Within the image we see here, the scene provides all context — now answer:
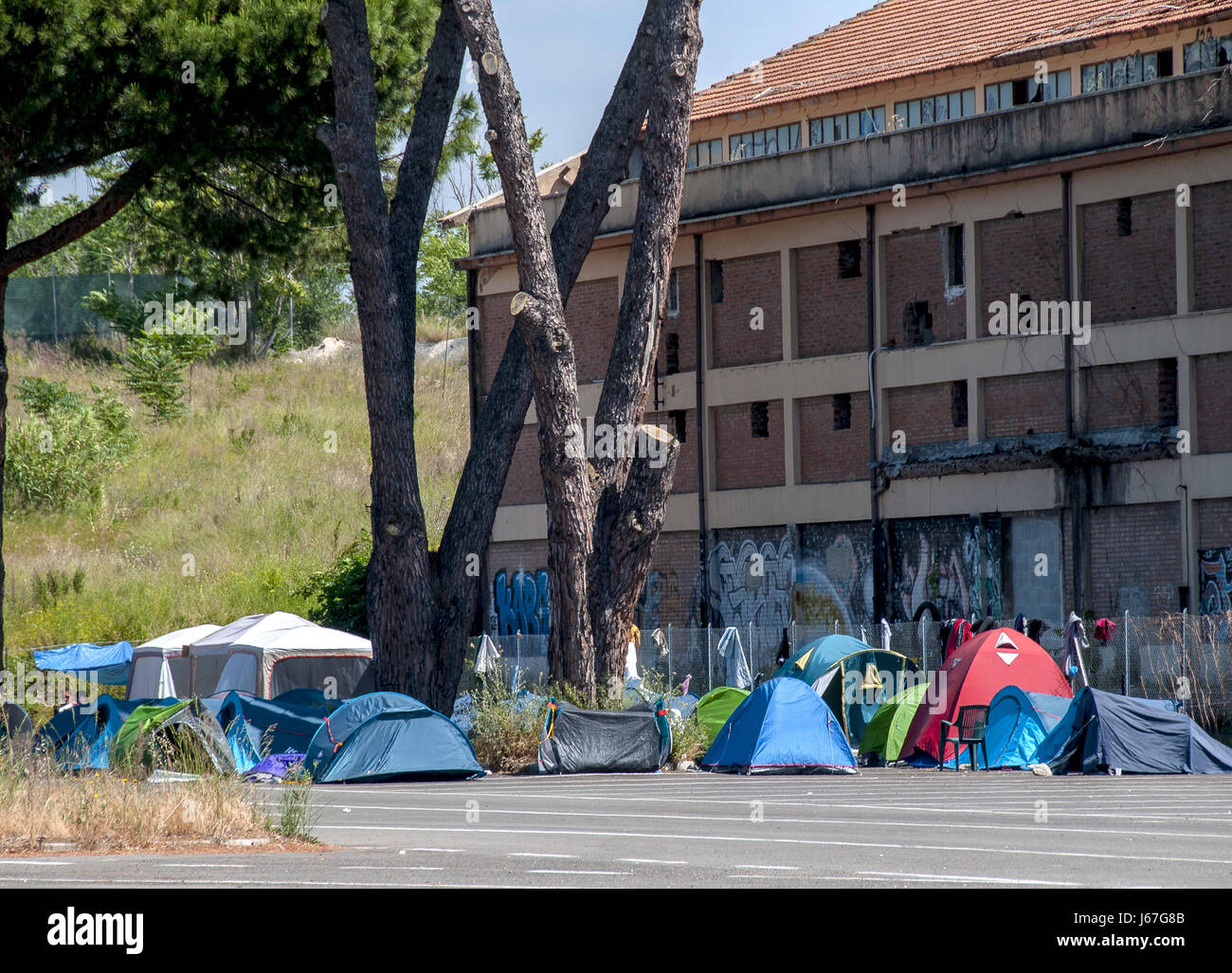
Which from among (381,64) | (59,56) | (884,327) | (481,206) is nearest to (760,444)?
(884,327)

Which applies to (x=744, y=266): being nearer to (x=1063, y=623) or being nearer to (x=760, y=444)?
(x=760, y=444)

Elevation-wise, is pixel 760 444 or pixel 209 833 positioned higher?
pixel 760 444

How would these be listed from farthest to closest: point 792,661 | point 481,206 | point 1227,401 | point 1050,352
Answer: point 481,206 < point 1050,352 < point 1227,401 < point 792,661

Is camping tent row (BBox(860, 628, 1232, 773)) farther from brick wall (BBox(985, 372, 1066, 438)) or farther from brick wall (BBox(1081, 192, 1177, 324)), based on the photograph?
brick wall (BBox(1081, 192, 1177, 324))

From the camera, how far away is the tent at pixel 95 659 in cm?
3388

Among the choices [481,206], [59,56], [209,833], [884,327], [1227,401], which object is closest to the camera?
[209,833]

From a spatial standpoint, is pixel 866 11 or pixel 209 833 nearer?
pixel 209 833

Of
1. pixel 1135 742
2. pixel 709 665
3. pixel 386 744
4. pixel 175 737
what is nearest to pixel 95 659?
pixel 709 665

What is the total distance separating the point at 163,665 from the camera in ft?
105

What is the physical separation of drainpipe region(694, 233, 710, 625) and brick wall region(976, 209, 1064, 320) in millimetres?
6251

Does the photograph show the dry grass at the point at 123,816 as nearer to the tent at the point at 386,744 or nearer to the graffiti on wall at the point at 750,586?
the tent at the point at 386,744

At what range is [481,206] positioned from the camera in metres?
39.3

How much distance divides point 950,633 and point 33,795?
16496 millimetres

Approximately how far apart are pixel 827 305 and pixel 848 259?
1000 mm
